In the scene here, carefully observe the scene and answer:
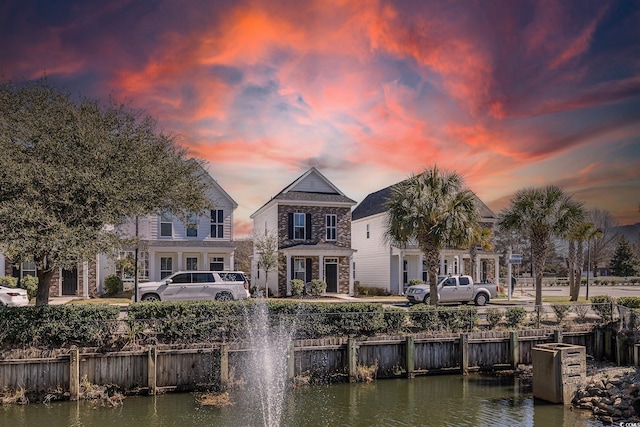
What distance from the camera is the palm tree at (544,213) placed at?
27.9 metres

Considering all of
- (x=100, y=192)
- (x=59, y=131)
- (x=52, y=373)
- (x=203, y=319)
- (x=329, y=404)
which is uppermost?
(x=59, y=131)

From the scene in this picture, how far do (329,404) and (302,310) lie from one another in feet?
12.4

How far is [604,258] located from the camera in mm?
75125

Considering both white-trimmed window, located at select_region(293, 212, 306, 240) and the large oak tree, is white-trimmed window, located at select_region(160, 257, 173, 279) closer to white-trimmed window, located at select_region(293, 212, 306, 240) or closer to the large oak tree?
white-trimmed window, located at select_region(293, 212, 306, 240)

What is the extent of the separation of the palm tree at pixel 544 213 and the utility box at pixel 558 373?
12879 millimetres

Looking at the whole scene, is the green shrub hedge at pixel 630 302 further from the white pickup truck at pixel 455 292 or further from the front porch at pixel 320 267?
the front porch at pixel 320 267

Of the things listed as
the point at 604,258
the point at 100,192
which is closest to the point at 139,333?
the point at 100,192

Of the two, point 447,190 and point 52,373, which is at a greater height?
point 447,190

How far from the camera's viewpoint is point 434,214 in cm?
2325

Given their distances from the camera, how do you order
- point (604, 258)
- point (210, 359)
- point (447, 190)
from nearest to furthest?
point (210, 359) < point (447, 190) < point (604, 258)

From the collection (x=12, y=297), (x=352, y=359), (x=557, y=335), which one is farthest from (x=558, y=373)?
(x=12, y=297)

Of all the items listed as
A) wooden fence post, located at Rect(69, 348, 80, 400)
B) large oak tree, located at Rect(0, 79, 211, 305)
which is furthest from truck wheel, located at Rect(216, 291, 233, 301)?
wooden fence post, located at Rect(69, 348, 80, 400)

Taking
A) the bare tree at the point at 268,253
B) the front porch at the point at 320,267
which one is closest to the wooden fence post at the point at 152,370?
the bare tree at the point at 268,253

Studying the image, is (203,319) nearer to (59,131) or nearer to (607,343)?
(59,131)
